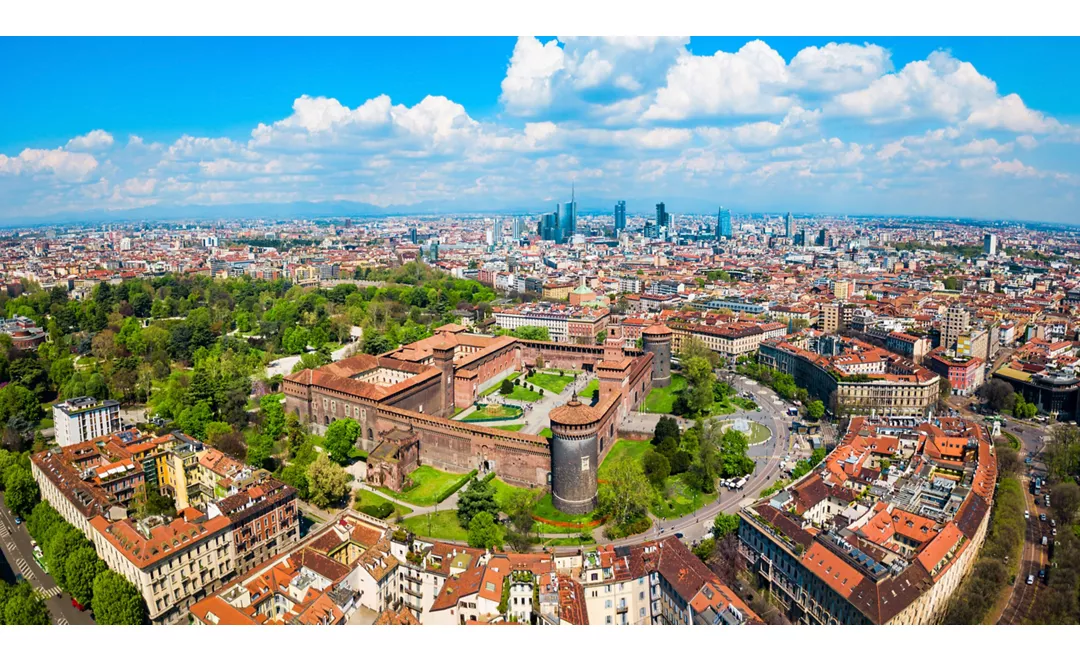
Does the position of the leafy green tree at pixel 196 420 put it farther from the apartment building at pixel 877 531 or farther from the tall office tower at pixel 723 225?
the tall office tower at pixel 723 225

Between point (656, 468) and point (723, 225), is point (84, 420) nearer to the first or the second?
point (656, 468)

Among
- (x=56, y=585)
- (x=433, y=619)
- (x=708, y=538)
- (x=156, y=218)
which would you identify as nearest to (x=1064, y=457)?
(x=708, y=538)

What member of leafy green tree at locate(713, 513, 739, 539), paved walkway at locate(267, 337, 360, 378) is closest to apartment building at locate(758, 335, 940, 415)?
leafy green tree at locate(713, 513, 739, 539)

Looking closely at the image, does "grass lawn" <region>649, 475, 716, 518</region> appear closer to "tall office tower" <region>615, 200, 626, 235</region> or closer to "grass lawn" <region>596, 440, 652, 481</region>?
"grass lawn" <region>596, 440, 652, 481</region>

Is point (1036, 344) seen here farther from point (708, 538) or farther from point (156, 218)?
point (156, 218)

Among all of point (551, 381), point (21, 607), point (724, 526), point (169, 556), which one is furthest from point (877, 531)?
point (551, 381)

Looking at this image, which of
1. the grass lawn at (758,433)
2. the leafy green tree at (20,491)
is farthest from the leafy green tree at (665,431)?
the leafy green tree at (20,491)
